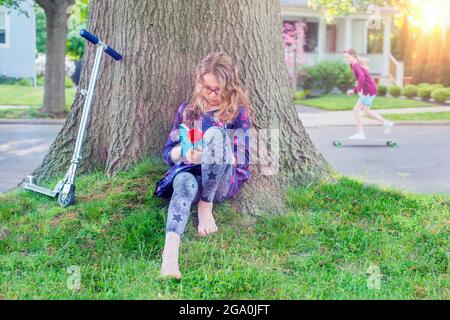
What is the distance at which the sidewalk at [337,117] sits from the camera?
16.4 metres

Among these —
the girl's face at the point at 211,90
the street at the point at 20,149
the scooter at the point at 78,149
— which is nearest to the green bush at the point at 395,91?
the street at the point at 20,149

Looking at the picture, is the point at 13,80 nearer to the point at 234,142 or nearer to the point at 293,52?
the point at 293,52

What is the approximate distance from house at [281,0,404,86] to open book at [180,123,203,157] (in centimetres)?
2396

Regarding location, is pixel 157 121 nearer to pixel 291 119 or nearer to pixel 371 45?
pixel 291 119

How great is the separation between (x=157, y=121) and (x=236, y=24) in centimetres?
99

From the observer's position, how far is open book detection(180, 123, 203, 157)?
5.05 m

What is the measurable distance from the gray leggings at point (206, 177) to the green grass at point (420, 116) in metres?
12.8

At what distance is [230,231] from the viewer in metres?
5.09

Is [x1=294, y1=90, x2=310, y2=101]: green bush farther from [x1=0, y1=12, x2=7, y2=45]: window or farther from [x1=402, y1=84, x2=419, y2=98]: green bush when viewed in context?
[x1=0, y1=12, x2=7, y2=45]: window

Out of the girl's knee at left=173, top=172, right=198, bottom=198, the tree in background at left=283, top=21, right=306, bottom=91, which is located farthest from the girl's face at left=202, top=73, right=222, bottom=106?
the tree in background at left=283, top=21, right=306, bottom=91

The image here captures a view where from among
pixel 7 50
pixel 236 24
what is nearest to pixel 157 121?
pixel 236 24

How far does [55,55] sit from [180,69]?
12.1m

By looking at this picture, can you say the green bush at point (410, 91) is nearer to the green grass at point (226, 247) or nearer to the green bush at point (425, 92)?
the green bush at point (425, 92)

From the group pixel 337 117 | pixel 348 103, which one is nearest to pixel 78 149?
pixel 337 117
